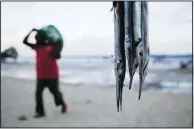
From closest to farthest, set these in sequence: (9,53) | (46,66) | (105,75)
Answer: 1. (46,66)
2. (9,53)
3. (105,75)

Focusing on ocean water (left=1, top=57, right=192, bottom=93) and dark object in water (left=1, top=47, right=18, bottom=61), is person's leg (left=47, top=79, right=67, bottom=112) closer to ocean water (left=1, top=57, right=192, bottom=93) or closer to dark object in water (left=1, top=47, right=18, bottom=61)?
ocean water (left=1, top=57, right=192, bottom=93)

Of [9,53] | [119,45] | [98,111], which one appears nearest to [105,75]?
[98,111]

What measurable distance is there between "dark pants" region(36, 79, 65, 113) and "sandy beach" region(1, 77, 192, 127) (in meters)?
0.04

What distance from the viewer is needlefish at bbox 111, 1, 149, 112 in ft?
4.79

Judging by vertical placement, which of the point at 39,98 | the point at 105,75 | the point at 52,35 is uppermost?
the point at 52,35

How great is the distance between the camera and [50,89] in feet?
9.37

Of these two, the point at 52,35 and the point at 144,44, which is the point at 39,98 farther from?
the point at 144,44

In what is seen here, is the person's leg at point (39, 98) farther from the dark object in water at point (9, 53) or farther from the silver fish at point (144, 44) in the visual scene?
the silver fish at point (144, 44)

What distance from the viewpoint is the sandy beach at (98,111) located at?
9.47ft

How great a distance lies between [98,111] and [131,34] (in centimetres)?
162

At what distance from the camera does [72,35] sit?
2.72 m

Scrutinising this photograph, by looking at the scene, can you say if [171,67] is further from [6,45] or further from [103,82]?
[6,45]

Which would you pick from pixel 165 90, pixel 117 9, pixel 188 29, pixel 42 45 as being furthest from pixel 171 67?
pixel 117 9

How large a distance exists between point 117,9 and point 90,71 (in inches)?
104
